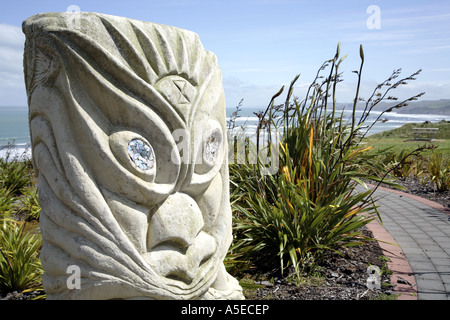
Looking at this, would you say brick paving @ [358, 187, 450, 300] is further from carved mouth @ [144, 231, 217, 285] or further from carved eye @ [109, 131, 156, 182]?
carved eye @ [109, 131, 156, 182]

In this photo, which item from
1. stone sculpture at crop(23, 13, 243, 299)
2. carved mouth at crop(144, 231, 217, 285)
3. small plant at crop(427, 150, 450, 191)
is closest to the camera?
stone sculpture at crop(23, 13, 243, 299)

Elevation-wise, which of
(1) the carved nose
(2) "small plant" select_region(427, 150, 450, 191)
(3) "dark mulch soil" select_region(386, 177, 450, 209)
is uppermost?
(1) the carved nose

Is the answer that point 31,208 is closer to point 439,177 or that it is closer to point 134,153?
point 134,153

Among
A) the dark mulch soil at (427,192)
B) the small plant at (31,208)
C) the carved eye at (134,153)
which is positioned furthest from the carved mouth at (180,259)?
the dark mulch soil at (427,192)

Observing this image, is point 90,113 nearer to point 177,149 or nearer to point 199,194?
point 177,149

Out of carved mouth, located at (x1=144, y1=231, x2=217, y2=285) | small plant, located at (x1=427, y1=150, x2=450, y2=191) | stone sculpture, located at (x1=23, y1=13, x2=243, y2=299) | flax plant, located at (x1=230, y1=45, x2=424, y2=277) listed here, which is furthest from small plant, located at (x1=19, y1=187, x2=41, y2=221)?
small plant, located at (x1=427, y1=150, x2=450, y2=191)

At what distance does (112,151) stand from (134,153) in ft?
0.41

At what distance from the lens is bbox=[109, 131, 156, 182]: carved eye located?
222 centimetres

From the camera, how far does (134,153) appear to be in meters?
2.25

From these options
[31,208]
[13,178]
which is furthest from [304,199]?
[13,178]

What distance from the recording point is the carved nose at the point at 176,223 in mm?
2352

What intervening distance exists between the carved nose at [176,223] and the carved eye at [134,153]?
0.23 metres
